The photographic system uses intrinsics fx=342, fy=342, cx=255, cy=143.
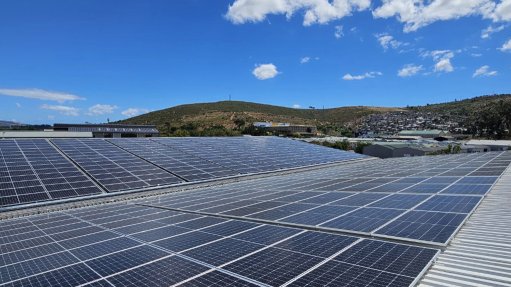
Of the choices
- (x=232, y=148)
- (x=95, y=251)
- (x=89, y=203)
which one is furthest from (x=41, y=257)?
(x=232, y=148)

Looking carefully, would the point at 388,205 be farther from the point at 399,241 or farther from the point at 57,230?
the point at 57,230

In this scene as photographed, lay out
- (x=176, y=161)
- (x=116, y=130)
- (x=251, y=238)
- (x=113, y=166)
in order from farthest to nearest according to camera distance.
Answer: (x=116, y=130), (x=176, y=161), (x=113, y=166), (x=251, y=238)

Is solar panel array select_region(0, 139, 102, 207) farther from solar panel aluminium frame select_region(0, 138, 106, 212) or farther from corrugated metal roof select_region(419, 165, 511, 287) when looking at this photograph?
corrugated metal roof select_region(419, 165, 511, 287)

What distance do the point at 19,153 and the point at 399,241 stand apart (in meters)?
32.0

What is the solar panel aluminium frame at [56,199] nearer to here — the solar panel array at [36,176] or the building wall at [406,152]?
the solar panel array at [36,176]

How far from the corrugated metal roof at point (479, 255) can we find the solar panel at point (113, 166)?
2259 cm

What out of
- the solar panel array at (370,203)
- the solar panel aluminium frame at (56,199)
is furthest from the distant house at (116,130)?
the solar panel array at (370,203)

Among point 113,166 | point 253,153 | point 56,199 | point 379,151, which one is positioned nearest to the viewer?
point 56,199

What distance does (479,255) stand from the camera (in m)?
9.98

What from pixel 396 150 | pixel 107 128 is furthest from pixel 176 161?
pixel 107 128

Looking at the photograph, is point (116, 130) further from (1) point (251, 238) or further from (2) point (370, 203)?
(1) point (251, 238)

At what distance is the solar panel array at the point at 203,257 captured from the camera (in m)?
8.87

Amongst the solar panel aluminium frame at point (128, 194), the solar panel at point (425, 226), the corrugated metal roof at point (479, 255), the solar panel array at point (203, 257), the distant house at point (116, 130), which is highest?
the distant house at point (116, 130)

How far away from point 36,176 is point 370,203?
78.4 ft
